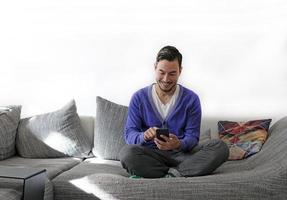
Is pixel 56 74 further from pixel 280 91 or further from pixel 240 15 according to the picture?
pixel 280 91

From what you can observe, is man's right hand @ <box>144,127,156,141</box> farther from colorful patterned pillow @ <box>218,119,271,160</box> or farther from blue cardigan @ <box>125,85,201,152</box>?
colorful patterned pillow @ <box>218,119,271,160</box>

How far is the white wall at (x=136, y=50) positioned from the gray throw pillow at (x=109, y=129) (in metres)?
0.24

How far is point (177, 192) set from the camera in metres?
1.95

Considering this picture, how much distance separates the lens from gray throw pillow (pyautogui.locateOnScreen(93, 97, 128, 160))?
111 inches

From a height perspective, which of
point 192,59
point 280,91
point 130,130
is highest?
point 192,59

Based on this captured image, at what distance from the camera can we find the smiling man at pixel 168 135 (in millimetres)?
2221

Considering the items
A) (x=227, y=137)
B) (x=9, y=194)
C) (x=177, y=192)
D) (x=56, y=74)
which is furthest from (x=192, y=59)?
(x=9, y=194)

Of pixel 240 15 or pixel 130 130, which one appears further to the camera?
pixel 240 15

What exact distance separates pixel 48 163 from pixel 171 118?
0.83 m

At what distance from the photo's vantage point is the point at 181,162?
232cm

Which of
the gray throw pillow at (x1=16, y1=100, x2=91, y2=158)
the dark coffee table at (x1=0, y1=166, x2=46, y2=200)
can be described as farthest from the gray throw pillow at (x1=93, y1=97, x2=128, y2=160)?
the dark coffee table at (x1=0, y1=166, x2=46, y2=200)

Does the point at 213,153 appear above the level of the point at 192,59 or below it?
below

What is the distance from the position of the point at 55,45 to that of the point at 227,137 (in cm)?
148

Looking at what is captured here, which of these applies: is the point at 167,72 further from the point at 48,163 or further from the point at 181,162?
the point at 48,163
